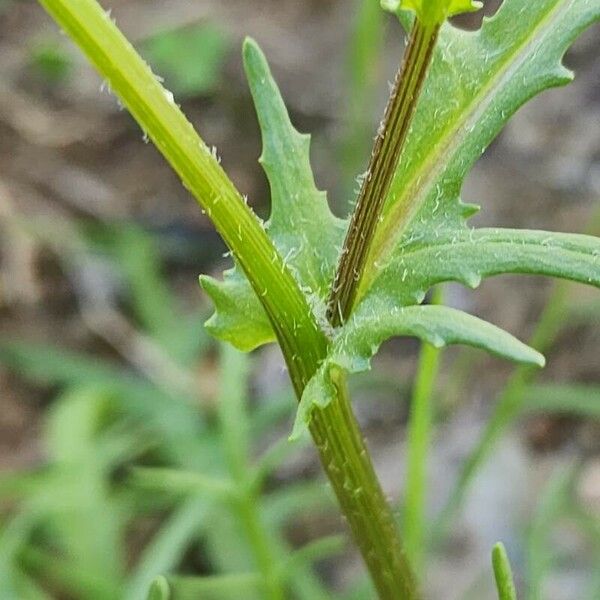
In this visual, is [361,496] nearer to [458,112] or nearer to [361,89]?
[458,112]

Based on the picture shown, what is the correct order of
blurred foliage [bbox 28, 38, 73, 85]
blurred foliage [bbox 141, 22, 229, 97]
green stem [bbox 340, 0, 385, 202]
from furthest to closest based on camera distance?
blurred foliage [bbox 28, 38, 73, 85] → blurred foliage [bbox 141, 22, 229, 97] → green stem [bbox 340, 0, 385, 202]

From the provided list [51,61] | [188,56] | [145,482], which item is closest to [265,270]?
[145,482]

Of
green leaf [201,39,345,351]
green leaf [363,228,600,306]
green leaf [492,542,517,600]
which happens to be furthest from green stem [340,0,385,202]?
green leaf [492,542,517,600]

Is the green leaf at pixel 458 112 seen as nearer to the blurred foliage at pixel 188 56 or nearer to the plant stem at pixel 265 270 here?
the plant stem at pixel 265 270

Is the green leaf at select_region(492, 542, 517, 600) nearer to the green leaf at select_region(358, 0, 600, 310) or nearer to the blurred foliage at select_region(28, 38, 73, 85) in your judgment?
the green leaf at select_region(358, 0, 600, 310)

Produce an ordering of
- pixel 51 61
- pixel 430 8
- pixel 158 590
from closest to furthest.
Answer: pixel 430 8, pixel 158 590, pixel 51 61

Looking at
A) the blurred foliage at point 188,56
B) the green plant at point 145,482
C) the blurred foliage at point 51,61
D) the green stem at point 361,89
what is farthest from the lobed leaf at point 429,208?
the blurred foliage at point 51,61

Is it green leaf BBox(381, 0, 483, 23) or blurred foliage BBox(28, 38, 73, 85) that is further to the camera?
blurred foliage BBox(28, 38, 73, 85)
